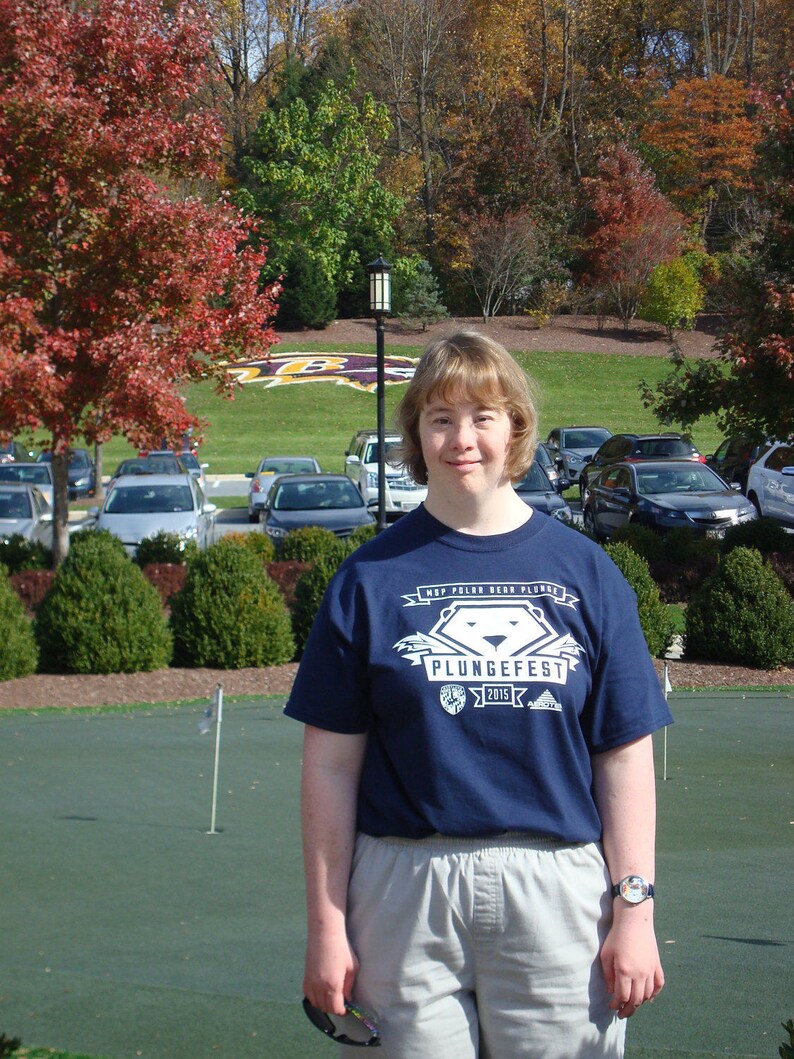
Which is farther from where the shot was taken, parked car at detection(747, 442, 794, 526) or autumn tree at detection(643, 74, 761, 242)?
autumn tree at detection(643, 74, 761, 242)

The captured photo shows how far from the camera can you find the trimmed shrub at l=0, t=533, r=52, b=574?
51.5 feet

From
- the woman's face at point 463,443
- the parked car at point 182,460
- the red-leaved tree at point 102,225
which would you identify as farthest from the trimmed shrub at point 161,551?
the woman's face at point 463,443

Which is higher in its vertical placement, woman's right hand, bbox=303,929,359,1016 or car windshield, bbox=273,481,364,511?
woman's right hand, bbox=303,929,359,1016

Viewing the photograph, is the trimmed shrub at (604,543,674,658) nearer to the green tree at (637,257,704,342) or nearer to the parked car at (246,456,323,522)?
the parked car at (246,456,323,522)

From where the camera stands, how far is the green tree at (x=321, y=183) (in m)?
52.0

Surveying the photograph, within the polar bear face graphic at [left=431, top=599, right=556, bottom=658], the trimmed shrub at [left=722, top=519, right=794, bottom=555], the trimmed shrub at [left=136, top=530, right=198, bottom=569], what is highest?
the polar bear face graphic at [left=431, top=599, right=556, bottom=658]

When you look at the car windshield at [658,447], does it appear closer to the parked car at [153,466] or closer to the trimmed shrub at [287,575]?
Result: the parked car at [153,466]

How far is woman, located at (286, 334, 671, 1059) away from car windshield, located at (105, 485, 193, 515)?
56.7 feet

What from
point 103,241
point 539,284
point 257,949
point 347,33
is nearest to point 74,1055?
point 257,949

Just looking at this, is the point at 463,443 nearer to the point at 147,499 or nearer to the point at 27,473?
the point at 147,499

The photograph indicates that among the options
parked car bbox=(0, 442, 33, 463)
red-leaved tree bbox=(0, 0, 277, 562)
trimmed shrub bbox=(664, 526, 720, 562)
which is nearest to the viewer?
red-leaved tree bbox=(0, 0, 277, 562)

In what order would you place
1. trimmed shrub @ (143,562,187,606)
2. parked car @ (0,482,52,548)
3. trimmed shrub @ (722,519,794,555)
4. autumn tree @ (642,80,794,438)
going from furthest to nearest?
parked car @ (0,482,52,548) < trimmed shrub @ (722,519,794,555) < autumn tree @ (642,80,794,438) < trimmed shrub @ (143,562,187,606)

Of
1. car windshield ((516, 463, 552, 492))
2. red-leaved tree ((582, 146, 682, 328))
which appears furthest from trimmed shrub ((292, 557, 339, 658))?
red-leaved tree ((582, 146, 682, 328))

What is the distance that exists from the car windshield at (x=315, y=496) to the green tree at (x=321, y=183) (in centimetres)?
3249
